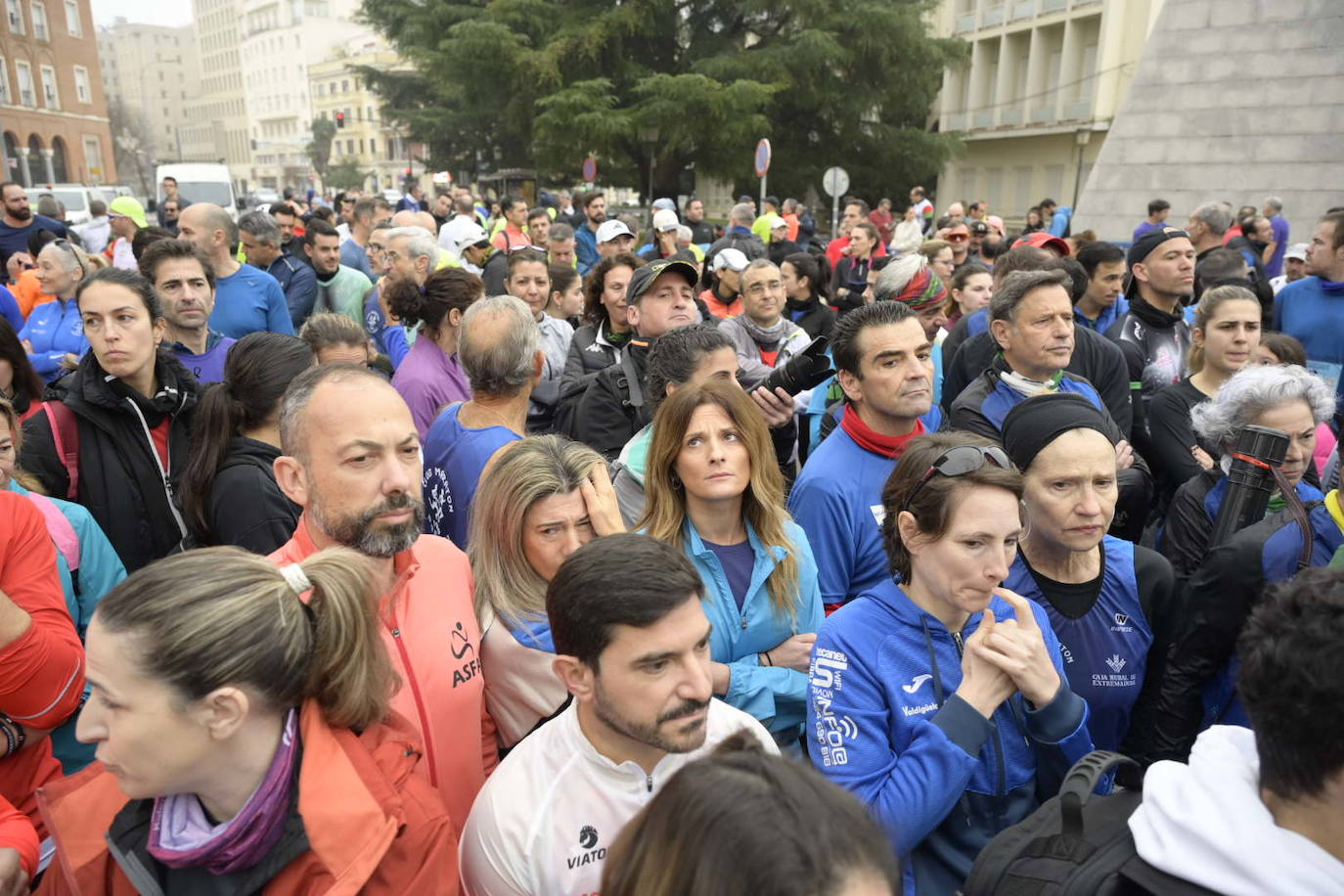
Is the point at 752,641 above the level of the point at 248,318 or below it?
below

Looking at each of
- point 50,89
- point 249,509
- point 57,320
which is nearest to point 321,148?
point 50,89

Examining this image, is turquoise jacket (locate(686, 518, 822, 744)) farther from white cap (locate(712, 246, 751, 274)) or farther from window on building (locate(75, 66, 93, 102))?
window on building (locate(75, 66, 93, 102))

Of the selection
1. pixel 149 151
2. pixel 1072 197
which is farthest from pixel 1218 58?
pixel 149 151

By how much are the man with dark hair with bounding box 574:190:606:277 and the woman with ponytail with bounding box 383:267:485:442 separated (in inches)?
290

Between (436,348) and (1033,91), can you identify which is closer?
(436,348)

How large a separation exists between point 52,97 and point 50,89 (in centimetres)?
46

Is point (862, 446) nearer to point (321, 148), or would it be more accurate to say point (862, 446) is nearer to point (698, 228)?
point (698, 228)

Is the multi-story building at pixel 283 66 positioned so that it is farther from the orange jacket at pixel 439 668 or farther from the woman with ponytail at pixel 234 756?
the woman with ponytail at pixel 234 756

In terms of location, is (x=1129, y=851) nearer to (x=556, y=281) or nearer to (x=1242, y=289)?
(x=1242, y=289)

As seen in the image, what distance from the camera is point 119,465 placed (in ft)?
11.1

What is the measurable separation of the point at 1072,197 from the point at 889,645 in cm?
3397

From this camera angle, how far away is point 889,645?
7.13ft

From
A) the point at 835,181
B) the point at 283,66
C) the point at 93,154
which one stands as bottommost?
the point at 835,181

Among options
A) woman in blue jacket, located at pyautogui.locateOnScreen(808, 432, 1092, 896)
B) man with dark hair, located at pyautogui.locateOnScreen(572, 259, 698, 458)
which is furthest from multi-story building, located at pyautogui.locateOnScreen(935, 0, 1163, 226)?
woman in blue jacket, located at pyautogui.locateOnScreen(808, 432, 1092, 896)
